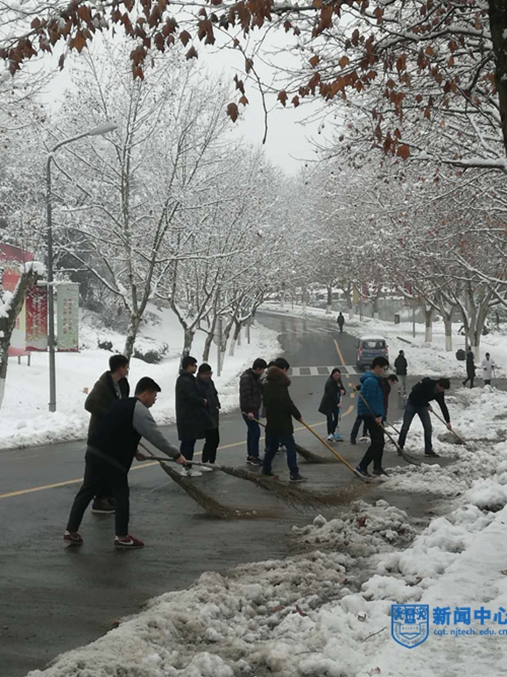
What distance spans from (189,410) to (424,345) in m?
45.3

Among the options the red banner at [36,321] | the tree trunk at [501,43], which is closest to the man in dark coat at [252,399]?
the tree trunk at [501,43]

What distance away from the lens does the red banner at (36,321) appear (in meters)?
23.6

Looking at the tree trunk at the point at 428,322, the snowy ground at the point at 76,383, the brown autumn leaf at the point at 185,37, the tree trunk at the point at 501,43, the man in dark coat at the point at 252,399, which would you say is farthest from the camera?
the tree trunk at the point at 428,322

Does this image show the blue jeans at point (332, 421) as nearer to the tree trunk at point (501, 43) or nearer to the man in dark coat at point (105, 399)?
the man in dark coat at point (105, 399)

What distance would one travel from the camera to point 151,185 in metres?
27.3

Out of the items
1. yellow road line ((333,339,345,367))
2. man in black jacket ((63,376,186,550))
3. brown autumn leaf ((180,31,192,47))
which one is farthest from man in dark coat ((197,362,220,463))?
yellow road line ((333,339,345,367))

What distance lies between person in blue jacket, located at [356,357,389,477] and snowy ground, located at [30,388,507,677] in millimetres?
3402

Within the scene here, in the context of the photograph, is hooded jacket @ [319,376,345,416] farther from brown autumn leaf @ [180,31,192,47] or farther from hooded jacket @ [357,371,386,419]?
brown autumn leaf @ [180,31,192,47]

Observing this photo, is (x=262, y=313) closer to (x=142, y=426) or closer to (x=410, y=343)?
(x=410, y=343)

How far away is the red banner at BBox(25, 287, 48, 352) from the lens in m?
23.6

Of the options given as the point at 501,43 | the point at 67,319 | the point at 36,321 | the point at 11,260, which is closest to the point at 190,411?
the point at 501,43

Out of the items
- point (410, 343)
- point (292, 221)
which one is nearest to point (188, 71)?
point (292, 221)

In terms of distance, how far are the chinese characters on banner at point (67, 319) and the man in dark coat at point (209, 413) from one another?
11697 mm

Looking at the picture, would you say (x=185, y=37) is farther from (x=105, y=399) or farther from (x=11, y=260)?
(x=11, y=260)
